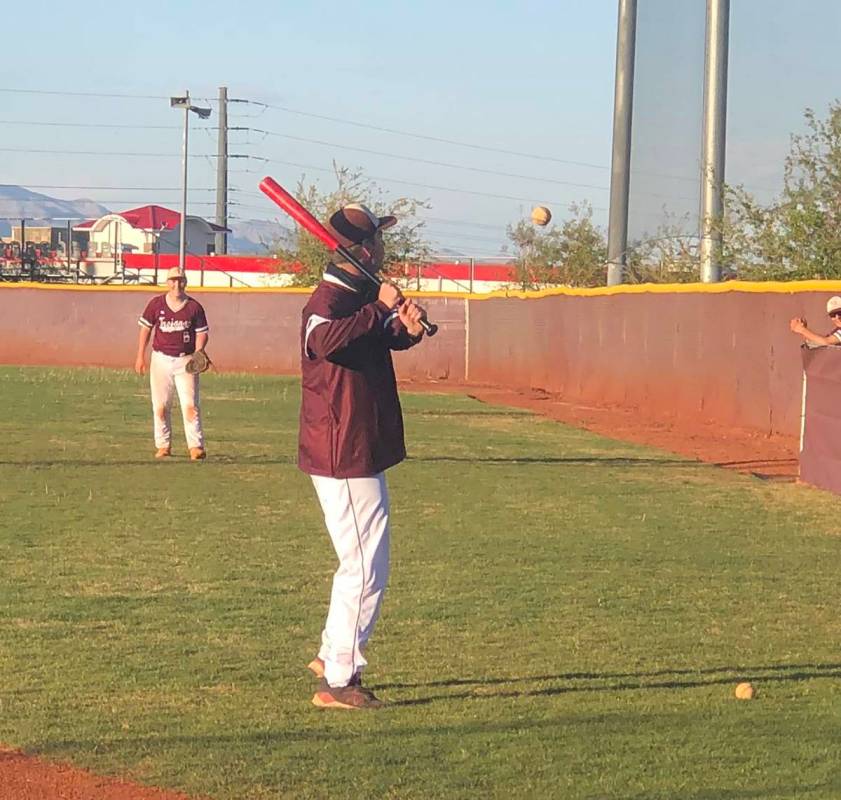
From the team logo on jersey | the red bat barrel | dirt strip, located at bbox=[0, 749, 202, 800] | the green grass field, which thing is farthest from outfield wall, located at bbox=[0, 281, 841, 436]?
dirt strip, located at bbox=[0, 749, 202, 800]

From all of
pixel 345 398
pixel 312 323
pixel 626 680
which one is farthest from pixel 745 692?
pixel 312 323

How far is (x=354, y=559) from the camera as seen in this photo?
6.13 meters

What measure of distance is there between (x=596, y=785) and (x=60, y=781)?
1.90 meters

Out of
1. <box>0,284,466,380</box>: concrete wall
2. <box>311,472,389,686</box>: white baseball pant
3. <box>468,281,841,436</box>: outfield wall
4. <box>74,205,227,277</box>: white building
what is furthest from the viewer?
<box>74,205,227,277</box>: white building

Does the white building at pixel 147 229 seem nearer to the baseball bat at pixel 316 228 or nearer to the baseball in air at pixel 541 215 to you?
the baseball in air at pixel 541 215

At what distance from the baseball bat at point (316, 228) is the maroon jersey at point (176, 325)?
29.1ft

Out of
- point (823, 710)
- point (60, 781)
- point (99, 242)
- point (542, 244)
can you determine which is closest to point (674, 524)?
point (823, 710)

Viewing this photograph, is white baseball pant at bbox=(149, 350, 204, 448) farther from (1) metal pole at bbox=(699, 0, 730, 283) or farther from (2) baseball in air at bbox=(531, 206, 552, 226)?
(2) baseball in air at bbox=(531, 206, 552, 226)

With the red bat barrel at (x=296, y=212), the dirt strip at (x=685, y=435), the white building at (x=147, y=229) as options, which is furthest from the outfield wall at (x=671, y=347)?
the white building at (x=147, y=229)

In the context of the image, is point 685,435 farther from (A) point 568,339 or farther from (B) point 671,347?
(A) point 568,339

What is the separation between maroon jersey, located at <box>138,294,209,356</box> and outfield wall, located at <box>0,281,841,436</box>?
798 cm

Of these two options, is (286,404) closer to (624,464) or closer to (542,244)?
(624,464)

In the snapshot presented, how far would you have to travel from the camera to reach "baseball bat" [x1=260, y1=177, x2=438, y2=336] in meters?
6.07

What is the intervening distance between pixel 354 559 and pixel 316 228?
4.59 ft
